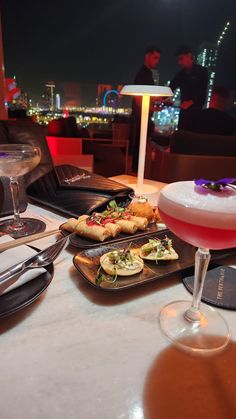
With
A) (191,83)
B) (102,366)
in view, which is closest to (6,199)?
(102,366)

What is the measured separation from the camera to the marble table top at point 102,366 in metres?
0.35

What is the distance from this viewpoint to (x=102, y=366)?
16.0 inches

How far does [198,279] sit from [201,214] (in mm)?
137

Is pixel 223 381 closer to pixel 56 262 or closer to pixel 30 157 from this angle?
pixel 56 262

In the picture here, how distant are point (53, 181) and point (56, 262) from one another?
43 cm

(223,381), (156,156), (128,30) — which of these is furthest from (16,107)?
(223,381)

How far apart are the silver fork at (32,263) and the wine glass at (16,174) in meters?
0.19

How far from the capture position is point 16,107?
617 cm

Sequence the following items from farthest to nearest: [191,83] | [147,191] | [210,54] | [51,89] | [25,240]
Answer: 1. [51,89]
2. [210,54]
3. [191,83]
4. [147,191]
5. [25,240]

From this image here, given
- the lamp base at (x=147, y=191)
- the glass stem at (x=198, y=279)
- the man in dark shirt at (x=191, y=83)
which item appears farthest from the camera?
the man in dark shirt at (x=191, y=83)

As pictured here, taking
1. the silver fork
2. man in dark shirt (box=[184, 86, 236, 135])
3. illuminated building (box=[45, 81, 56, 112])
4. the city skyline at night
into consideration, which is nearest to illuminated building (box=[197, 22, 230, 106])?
the city skyline at night

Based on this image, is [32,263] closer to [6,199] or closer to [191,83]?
[6,199]

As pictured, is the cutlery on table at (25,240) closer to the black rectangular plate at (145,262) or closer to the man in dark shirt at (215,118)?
the black rectangular plate at (145,262)

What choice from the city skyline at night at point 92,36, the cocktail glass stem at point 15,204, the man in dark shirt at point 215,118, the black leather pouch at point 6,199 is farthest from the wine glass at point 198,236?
the city skyline at night at point 92,36
